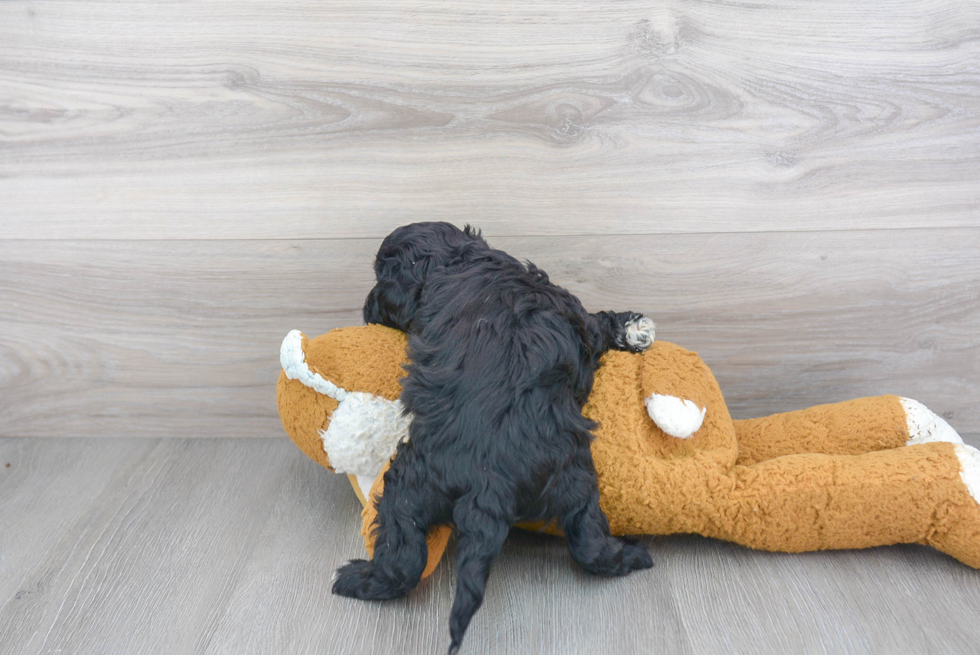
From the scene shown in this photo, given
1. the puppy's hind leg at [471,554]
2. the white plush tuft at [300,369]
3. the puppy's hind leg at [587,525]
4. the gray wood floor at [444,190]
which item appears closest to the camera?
the puppy's hind leg at [471,554]

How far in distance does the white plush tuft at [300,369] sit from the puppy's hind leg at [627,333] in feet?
1.20

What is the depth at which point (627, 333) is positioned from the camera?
974 millimetres

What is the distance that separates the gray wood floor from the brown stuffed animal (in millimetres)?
134

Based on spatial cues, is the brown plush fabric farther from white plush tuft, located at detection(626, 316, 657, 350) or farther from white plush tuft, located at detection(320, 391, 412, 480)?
white plush tuft, located at detection(320, 391, 412, 480)

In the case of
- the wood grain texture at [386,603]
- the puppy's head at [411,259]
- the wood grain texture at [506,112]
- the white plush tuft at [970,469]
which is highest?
the wood grain texture at [506,112]

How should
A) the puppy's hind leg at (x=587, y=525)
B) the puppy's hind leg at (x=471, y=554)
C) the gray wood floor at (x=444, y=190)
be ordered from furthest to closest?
the gray wood floor at (x=444, y=190), the puppy's hind leg at (x=587, y=525), the puppy's hind leg at (x=471, y=554)

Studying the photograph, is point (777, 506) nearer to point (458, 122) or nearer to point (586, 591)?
point (586, 591)

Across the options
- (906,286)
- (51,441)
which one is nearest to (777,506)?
(906,286)

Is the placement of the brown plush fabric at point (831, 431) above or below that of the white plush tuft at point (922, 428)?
below

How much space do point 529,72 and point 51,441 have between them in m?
1.10

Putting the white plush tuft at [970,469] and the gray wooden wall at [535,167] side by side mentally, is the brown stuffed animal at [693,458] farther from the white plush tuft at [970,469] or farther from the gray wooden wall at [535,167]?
the gray wooden wall at [535,167]

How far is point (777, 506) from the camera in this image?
859 millimetres

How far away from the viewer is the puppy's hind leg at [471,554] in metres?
0.69

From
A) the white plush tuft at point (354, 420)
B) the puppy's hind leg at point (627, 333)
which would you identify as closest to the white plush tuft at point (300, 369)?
the white plush tuft at point (354, 420)
